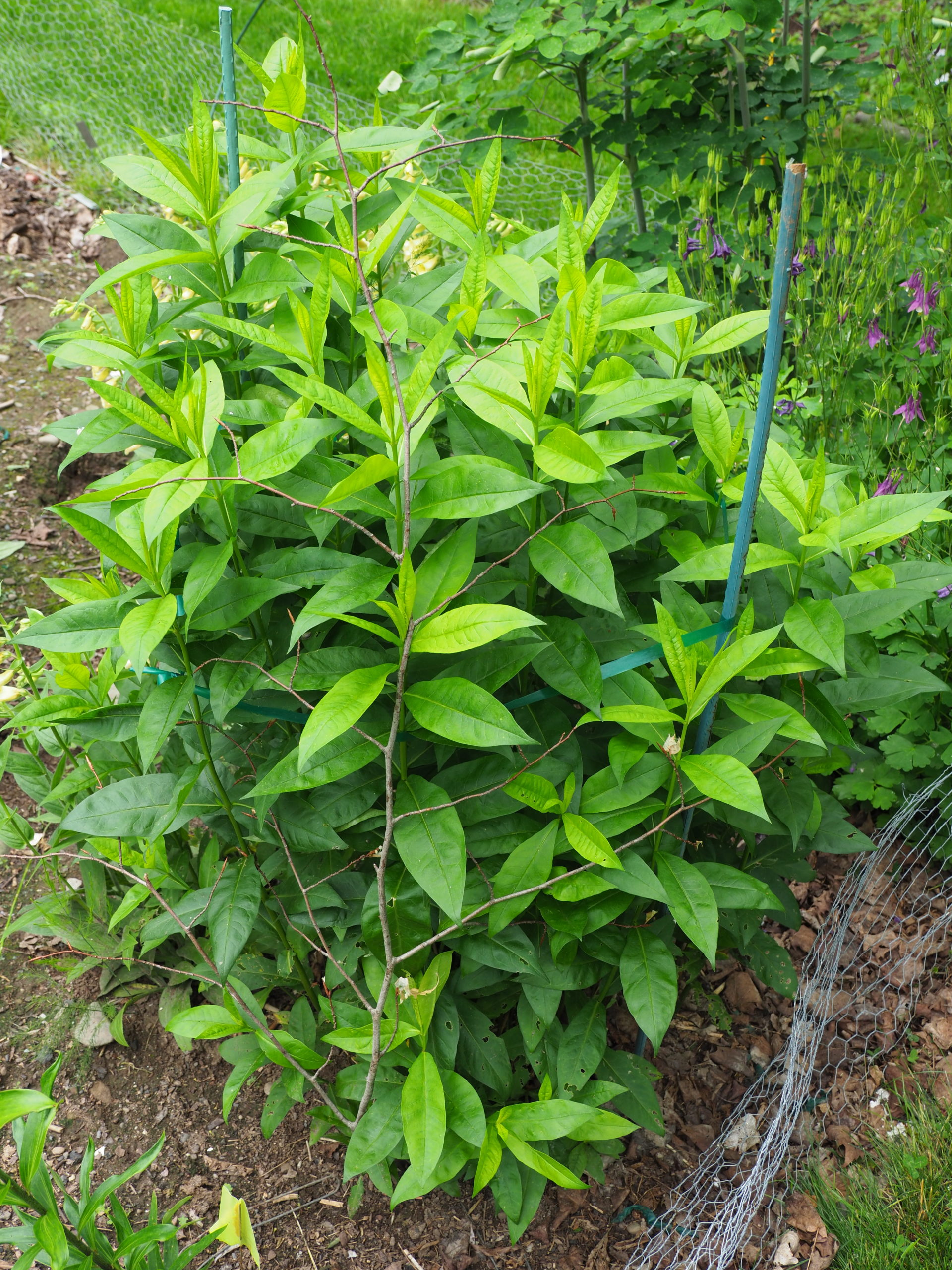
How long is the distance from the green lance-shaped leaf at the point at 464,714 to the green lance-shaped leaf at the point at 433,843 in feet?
0.57

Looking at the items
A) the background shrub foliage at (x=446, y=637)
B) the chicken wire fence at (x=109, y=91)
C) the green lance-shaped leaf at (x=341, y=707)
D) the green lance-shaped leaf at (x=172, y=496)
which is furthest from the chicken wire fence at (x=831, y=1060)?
the chicken wire fence at (x=109, y=91)

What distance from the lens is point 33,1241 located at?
1.36 meters

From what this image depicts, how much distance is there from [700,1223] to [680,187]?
358cm

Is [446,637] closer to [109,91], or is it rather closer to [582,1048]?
[582,1048]

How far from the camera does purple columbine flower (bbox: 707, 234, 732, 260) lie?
3016 mm

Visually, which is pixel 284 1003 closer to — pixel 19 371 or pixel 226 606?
pixel 226 606

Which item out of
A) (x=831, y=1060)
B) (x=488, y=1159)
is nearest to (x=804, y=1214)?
(x=831, y=1060)

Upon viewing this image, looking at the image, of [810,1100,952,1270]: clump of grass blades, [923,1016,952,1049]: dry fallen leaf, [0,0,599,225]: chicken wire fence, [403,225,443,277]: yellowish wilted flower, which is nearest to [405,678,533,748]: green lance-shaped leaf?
[810,1100,952,1270]: clump of grass blades

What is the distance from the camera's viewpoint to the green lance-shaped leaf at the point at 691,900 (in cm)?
139

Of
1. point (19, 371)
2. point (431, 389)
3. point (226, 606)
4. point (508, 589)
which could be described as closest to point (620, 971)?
point (508, 589)

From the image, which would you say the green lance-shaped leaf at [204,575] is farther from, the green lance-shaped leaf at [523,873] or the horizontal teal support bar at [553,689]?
the green lance-shaped leaf at [523,873]

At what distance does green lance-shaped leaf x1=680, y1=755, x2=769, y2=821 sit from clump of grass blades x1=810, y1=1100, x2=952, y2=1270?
0.99 m

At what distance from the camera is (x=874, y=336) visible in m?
2.72

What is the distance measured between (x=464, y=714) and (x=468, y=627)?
118mm
